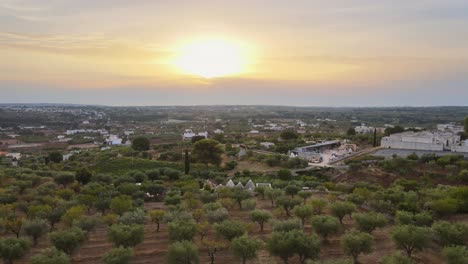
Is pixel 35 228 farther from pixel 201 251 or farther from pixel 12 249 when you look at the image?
pixel 201 251

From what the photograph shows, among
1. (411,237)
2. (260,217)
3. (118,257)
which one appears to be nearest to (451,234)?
(411,237)

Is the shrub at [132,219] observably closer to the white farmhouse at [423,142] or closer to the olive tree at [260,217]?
the olive tree at [260,217]

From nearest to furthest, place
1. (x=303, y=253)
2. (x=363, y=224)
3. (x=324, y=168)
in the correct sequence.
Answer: (x=303, y=253)
(x=363, y=224)
(x=324, y=168)

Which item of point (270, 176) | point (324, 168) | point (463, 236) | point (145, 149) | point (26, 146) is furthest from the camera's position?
point (26, 146)

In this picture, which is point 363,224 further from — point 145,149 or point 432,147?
point 145,149

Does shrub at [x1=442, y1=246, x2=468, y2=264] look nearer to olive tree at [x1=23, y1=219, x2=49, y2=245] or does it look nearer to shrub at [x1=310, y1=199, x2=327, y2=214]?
shrub at [x1=310, y1=199, x2=327, y2=214]

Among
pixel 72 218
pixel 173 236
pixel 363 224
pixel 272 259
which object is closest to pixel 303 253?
pixel 272 259

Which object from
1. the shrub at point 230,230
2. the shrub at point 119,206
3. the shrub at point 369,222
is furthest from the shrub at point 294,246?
the shrub at point 119,206

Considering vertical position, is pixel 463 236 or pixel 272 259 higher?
pixel 463 236

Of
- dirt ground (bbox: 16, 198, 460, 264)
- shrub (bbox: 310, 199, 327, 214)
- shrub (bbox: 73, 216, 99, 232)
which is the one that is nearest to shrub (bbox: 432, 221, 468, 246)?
dirt ground (bbox: 16, 198, 460, 264)

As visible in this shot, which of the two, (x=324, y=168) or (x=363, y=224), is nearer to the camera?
(x=363, y=224)
